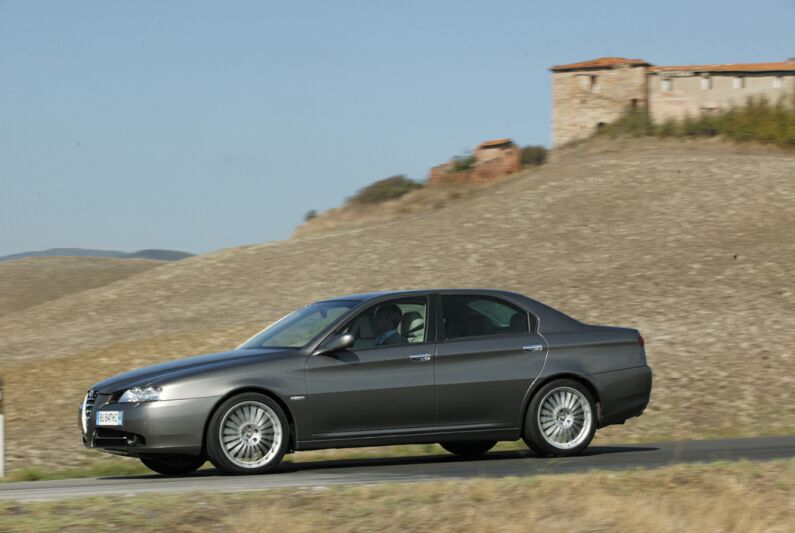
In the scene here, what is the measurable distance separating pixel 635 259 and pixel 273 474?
2260cm

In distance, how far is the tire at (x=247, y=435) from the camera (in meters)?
11.0

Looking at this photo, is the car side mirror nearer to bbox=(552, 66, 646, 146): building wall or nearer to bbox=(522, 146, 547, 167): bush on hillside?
bbox=(522, 146, 547, 167): bush on hillside

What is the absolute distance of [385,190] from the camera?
6550cm

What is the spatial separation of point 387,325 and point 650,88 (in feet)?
287

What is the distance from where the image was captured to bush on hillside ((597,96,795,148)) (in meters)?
57.6

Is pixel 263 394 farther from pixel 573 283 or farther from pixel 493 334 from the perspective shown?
pixel 573 283

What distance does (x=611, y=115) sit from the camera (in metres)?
96.3

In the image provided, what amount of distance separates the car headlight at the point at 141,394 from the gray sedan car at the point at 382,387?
0.04 ft

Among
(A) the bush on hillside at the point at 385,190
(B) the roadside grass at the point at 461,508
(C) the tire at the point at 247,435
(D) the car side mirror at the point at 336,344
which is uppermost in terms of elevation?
(A) the bush on hillside at the point at 385,190

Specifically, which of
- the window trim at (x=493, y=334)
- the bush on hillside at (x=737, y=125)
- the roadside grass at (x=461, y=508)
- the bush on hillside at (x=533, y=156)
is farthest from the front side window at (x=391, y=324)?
the bush on hillside at (x=533, y=156)

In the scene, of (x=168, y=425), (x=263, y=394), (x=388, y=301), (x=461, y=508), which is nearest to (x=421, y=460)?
(x=388, y=301)

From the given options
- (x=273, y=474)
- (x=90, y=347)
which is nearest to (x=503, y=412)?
(x=273, y=474)

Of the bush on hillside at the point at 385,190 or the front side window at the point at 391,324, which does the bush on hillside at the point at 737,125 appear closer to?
the bush on hillside at the point at 385,190

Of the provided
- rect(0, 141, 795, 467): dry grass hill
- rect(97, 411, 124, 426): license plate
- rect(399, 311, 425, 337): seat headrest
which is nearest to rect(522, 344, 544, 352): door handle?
rect(399, 311, 425, 337): seat headrest
